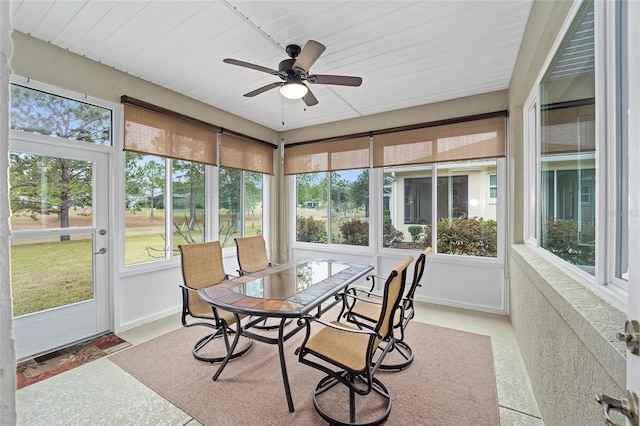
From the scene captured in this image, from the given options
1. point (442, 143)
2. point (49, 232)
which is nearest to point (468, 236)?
point (442, 143)

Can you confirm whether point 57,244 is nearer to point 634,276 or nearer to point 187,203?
point 187,203

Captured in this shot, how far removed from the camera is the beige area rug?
1940 mm

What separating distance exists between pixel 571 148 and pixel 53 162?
414 centimetres

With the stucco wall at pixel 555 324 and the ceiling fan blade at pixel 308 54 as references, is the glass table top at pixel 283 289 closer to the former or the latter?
the stucco wall at pixel 555 324

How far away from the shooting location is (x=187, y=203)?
156 inches

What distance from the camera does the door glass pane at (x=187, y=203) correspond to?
3.84 meters

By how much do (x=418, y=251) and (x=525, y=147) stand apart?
1.85 meters

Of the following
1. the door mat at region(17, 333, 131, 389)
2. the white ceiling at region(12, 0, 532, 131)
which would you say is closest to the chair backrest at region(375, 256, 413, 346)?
the white ceiling at region(12, 0, 532, 131)

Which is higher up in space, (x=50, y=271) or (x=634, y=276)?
(x=634, y=276)

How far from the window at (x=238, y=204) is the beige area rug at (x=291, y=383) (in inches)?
74.8

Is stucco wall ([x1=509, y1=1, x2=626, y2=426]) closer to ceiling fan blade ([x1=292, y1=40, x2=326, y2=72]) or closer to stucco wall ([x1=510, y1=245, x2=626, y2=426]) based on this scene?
stucco wall ([x1=510, y1=245, x2=626, y2=426])

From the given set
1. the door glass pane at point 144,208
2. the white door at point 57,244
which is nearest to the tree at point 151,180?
the door glass pane at point 144,208

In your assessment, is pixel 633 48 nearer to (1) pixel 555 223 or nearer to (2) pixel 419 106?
(1) pixel 555 223

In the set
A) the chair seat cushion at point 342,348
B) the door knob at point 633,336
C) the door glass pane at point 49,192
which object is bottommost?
the chair seat cushion at point 342,348
